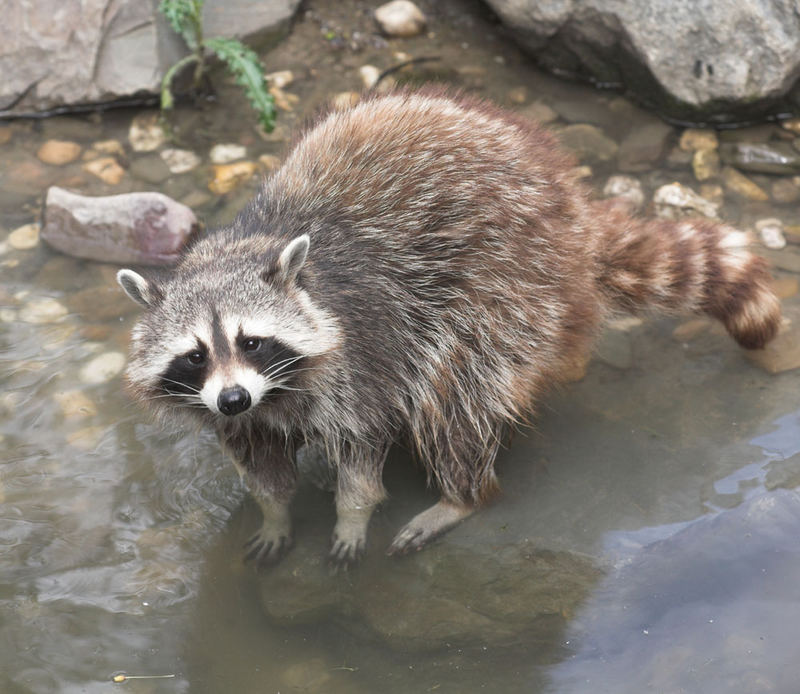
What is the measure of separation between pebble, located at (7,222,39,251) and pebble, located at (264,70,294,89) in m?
1.42

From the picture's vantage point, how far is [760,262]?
3363mm

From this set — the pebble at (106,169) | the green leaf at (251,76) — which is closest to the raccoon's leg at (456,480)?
the green leaf at (251,76)

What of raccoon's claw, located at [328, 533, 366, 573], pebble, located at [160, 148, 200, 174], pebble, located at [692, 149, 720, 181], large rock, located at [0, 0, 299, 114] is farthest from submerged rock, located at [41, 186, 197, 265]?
pebble, located at [692, 149, 720, 181]

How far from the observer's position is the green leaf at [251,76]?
4395 mm

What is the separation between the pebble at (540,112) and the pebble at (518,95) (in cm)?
6

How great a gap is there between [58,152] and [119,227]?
A: 79 cm

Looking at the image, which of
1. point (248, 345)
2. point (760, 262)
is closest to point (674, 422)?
point (760, 262)

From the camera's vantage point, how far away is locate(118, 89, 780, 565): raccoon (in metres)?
2.94

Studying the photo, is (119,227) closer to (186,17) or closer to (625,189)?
(186,17)

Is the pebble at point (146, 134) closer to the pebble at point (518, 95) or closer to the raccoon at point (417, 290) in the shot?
the raccoon at point (417, 290)

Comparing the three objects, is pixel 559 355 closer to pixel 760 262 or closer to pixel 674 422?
pixel 674 422

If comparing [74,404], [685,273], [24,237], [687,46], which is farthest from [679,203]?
[24,237]

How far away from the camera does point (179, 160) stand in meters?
4.54

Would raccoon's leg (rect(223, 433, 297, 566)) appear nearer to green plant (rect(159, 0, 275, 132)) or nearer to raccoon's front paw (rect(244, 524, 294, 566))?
raccoon's front paw (rect(244, 524, 294, 566))
